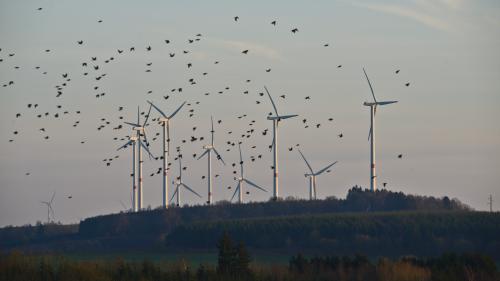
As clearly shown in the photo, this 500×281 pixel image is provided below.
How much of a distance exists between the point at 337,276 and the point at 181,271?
44.6ft

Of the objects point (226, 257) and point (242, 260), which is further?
point (226, 257)

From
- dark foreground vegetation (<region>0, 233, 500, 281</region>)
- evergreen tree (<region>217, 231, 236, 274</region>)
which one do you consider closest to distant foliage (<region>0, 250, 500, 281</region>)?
dark foreground vegetation (<region>0, 233, 500, 281</region>)

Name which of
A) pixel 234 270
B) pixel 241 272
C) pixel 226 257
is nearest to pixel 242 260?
pixel 226 257

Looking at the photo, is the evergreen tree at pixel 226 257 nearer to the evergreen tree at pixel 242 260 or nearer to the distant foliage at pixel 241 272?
the distant foliage at pixel 241 272

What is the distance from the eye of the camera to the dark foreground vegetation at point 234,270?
106 metres

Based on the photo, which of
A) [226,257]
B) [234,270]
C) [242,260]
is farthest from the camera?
[226,257]

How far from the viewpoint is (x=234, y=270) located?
109 m

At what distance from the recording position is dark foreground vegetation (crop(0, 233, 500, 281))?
105625 mm

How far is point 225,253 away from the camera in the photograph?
11119 cm

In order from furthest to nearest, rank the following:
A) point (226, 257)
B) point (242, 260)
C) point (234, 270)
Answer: point (226, 257), point (242, 260), point (234, 270)

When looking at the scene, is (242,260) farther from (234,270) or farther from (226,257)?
(234,270)

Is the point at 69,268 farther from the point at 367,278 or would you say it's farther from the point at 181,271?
the point at 367,278

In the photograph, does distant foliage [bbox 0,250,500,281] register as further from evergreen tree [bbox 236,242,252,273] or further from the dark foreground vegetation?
evergreen tree [bbox 236,242,252,273]

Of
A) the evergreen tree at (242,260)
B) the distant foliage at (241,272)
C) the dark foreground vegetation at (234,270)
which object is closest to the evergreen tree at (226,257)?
the dark foreground vegetation at (234,270)
